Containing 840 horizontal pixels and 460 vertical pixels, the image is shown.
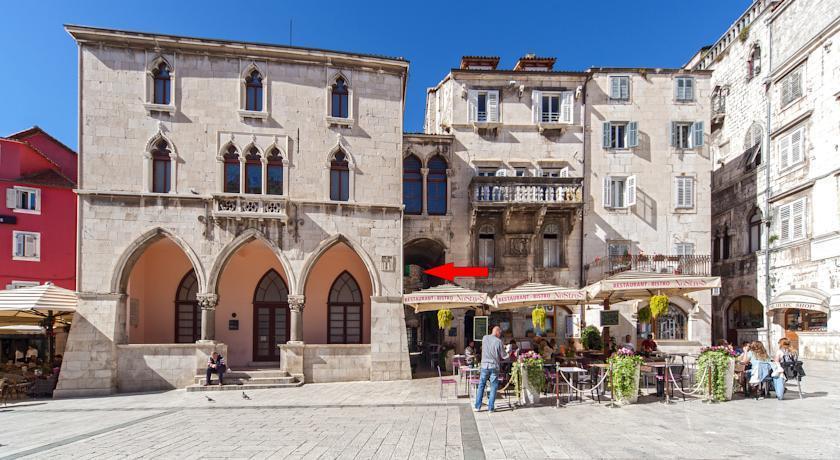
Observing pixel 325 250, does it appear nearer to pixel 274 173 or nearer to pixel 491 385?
pixel 274 173

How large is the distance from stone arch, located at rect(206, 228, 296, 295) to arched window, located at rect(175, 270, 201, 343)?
3.38m

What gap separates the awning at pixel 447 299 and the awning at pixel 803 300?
50.2 ft

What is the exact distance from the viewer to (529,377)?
42.0 ft

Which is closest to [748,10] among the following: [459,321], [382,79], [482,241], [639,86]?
[639,86]

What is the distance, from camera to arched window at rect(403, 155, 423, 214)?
23359 millimetres

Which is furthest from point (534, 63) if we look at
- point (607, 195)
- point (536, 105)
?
point (607, 195)

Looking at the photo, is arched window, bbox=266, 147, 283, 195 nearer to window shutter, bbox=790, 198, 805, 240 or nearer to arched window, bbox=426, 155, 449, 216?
arched window, bbox=426, 155, 449, 216

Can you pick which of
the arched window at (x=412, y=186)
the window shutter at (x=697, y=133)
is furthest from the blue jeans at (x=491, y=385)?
the window shutter at (x=697, y=133)

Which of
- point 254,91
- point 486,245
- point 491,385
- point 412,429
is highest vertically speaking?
point 254,91

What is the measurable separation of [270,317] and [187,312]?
351 centimetres

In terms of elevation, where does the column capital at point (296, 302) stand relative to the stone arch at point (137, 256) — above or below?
below

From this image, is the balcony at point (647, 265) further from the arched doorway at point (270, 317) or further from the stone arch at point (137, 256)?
the stone arch at point (137, 256)

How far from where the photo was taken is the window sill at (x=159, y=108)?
→ 728 inches

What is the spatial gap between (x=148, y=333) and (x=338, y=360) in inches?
347
